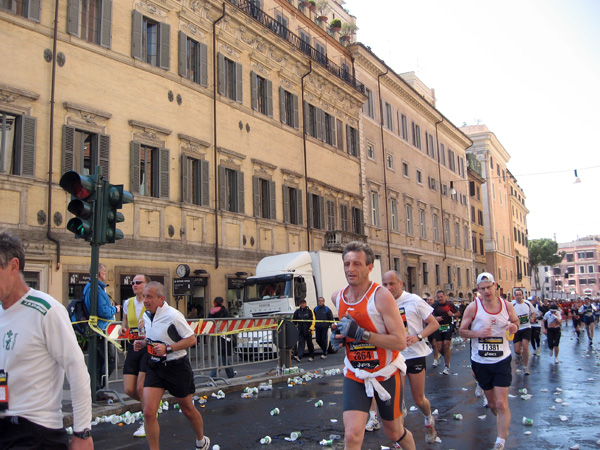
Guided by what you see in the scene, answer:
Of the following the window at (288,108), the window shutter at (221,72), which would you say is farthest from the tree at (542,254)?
the window shutter at (221,72)

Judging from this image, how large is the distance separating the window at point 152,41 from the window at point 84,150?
361 cm

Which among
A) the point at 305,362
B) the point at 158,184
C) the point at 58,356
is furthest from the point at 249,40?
the point at 58,356

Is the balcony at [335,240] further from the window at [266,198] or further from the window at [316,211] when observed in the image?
the window at [266,198]

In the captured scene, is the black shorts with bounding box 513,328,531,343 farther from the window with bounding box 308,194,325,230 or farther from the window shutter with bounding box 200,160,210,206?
the window with bounding box 308,194,325,230

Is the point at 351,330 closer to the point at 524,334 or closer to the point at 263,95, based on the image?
the point at 524,334

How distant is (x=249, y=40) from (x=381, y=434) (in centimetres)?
2216

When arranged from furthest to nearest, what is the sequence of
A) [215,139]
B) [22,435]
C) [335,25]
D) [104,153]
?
[335,25]
[215,139]
[104,153]
[22,435]

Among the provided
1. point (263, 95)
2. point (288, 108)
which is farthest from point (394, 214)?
point (263, 95)

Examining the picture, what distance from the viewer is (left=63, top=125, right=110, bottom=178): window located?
60.2 feet

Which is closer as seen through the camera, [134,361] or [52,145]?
[134,361]

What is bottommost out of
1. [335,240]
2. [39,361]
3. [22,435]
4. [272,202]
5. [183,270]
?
[22,435]

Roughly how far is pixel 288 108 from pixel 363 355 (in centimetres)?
2598

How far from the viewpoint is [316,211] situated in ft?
102

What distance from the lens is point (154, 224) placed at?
21062 millimetres
